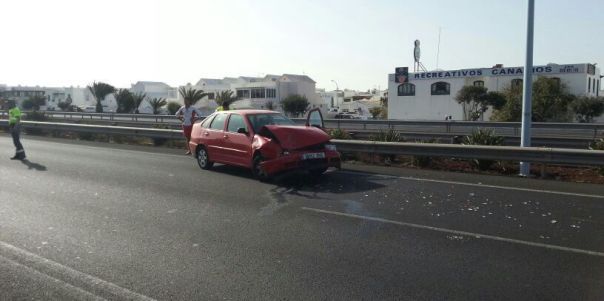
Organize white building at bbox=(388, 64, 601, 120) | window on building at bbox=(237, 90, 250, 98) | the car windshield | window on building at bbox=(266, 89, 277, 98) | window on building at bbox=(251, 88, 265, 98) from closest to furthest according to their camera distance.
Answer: the car windshield, white building at bbox=(388, 64, 601, 120), window on building at bbox=(266, 89, 277, 98), window on building at bbox=(251, 88, 265, 98), window on building at bbox=(237, 90, 250, 98)

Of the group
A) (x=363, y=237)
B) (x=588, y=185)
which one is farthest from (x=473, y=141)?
(x=363, y=237)

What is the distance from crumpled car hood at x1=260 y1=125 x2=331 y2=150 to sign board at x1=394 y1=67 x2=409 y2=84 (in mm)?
52604

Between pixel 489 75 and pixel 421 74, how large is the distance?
28.1 ft

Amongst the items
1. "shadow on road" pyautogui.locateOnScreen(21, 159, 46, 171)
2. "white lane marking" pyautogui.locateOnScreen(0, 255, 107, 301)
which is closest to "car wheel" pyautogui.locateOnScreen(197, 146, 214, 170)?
"shadow on road" pyautogui.locateOnScreen(21, 159, 46, 171)

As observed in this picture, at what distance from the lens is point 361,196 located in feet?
28.1

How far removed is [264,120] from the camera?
11.0 meters

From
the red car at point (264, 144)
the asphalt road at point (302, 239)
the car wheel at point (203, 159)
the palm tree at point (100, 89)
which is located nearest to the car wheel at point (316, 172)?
the red car at point (264, 144)

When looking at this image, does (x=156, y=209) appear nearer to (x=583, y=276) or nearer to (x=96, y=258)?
(x=96, y=258)

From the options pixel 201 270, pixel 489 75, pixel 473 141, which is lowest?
pixel 201 270

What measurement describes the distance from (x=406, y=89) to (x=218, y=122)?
171ft

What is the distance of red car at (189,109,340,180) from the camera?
9750 millimetres

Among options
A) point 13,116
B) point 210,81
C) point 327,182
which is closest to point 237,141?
point 327,182

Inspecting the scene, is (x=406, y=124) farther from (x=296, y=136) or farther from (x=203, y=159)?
(x=296, y=136)

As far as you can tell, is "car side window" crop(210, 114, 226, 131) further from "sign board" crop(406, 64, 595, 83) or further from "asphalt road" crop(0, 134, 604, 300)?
"sign board" crop(406, 64, 595, 83)
